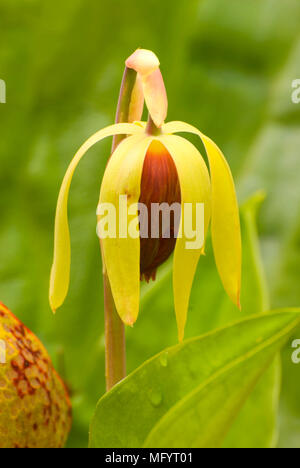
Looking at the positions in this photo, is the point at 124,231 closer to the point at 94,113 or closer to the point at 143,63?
the point at 143,63

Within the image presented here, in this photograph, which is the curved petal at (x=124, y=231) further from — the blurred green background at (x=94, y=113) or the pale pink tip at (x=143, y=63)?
the blurred green background at (x=94, y=113)

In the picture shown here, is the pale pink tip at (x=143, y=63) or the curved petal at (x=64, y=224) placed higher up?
the pale pink tip at (x=143, y=63)

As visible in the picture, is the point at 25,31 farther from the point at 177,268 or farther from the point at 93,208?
the point at 177,268

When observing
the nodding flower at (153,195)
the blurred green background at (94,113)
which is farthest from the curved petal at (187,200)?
the blurred green background at (94,113)

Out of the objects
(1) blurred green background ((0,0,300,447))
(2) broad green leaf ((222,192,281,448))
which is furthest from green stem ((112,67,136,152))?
(1) blurred green background ((0,0,300,447))
